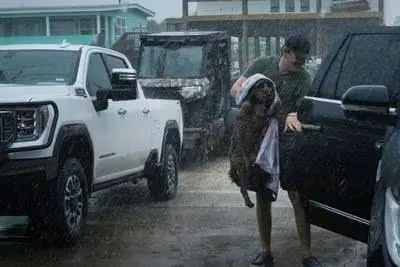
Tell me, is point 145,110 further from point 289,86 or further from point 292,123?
point 292,123

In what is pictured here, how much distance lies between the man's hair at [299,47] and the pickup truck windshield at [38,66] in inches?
91.3

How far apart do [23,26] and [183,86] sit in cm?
2097

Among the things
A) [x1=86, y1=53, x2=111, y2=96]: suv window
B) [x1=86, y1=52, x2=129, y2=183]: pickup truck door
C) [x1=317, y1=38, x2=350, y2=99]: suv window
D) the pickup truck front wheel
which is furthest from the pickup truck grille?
the pickup truck front wheel

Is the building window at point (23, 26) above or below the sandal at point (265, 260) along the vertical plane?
above

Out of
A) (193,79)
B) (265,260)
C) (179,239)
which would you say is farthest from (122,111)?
(193,79)

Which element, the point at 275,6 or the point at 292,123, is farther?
the point at 275,6

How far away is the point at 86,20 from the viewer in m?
33.4

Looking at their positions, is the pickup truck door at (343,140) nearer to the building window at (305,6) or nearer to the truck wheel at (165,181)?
the truck wheel at (165,181)

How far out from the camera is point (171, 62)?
14.1m

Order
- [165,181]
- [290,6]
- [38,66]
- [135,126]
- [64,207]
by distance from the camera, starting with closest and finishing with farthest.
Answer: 1. [64,207]
2. [38,66]
3. [135,126]
4. [165,181]
5. [290,6]

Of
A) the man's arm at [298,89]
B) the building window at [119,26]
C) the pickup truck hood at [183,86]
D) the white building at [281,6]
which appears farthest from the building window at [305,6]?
the man's arm at [298,89]

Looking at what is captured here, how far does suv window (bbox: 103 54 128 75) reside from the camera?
8.67 meters

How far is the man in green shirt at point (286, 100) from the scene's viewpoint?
590cm

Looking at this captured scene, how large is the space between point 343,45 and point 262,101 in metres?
0.72
